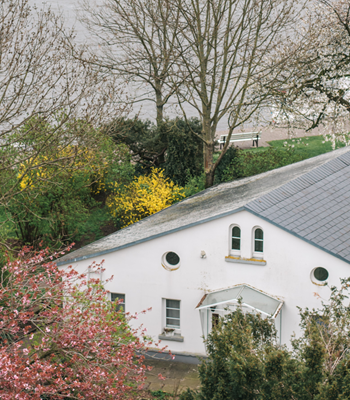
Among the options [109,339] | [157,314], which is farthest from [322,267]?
[109,339]

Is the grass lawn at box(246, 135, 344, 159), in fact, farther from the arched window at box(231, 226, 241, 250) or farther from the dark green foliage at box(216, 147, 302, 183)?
the arched window at box(231, 226, 241, 250)

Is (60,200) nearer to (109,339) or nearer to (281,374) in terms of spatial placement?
(109,339)

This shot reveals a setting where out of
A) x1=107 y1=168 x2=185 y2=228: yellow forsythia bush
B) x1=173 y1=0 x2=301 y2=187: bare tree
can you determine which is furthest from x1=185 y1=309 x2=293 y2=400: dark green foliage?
x1=173 y1=0 x2=301 y2=187: bare tree

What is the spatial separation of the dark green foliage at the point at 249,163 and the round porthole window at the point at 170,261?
41.7 feet

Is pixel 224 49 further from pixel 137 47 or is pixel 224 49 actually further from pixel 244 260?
pixel 244 260

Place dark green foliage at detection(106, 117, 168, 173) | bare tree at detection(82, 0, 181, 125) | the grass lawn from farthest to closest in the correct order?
the grass lawn → bare tree at detection(82, 0, 181, 125) → dark green foliage at detection(106, 117, 168, 173)

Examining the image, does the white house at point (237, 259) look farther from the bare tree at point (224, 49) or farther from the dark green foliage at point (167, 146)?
the dark green foliage at point (167, 146)

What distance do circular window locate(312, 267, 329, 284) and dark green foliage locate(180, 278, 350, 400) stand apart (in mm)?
5340

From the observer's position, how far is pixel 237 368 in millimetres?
8008

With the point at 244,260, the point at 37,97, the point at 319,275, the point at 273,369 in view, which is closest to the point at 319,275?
the point at 319,275

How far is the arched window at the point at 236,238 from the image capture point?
1567 cm

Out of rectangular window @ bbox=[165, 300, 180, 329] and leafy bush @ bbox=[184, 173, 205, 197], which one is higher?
leafy bush @ bbox=[184, 173, 205, 197]

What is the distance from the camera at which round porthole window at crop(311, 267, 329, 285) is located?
14.7 metres

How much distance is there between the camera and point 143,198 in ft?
80.9
